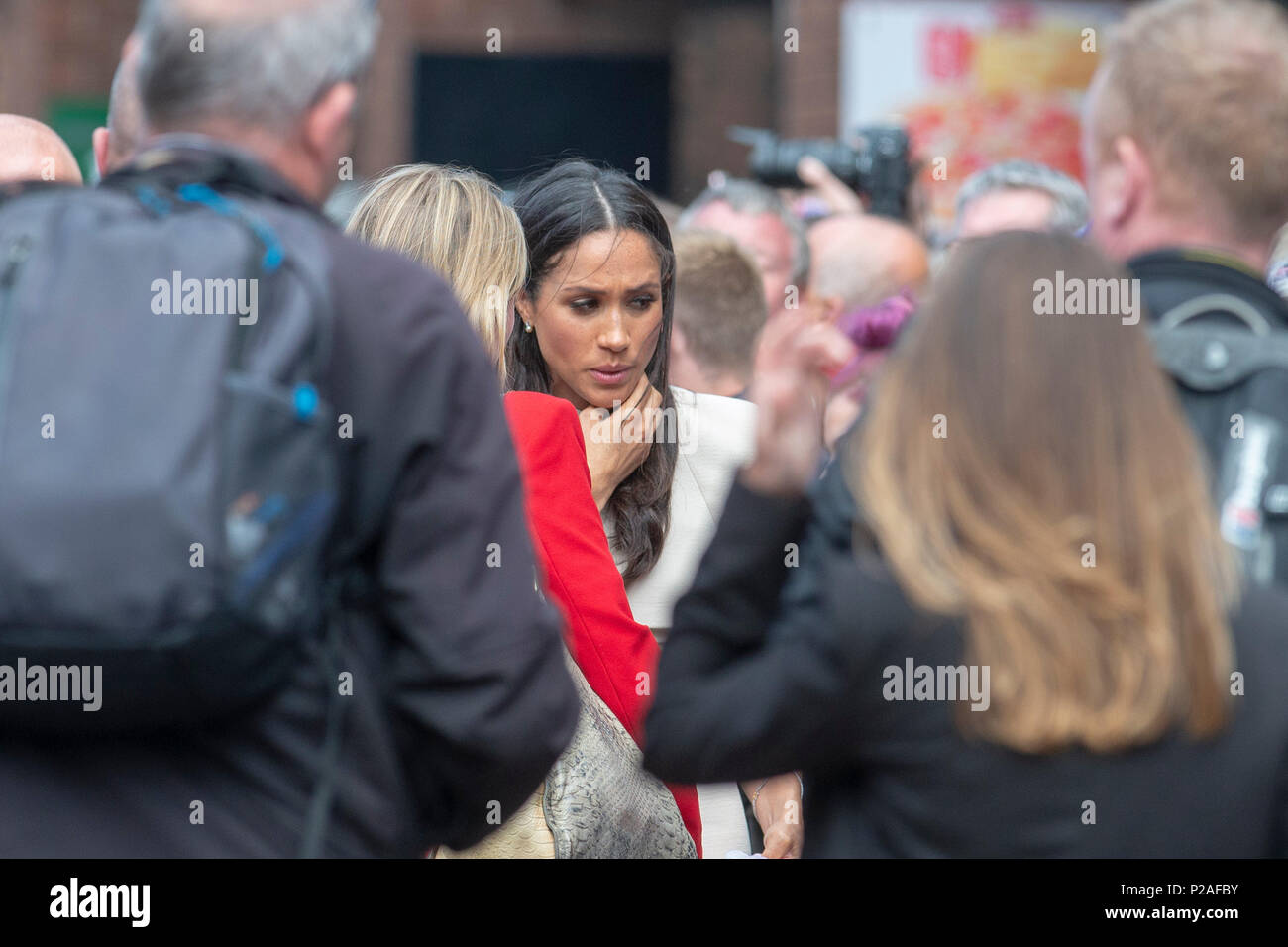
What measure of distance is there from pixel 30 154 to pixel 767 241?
284cm

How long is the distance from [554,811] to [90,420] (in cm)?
109

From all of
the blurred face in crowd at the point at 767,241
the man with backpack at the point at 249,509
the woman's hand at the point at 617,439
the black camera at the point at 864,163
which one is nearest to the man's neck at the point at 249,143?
the man with backpack at the point at 249,509

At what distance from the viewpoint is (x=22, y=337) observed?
1526 mm

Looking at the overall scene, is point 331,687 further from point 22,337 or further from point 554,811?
point 554,811

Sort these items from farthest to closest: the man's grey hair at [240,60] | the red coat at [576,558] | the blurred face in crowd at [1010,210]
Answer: the blurred face in crowd at [1010,210] < the red coat at [576,558] < the man's grey hair at [240,60]

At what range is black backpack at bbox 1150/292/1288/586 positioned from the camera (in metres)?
1.75

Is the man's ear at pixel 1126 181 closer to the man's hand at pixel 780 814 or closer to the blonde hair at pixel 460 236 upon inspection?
the blonde hair at pixel 460 236

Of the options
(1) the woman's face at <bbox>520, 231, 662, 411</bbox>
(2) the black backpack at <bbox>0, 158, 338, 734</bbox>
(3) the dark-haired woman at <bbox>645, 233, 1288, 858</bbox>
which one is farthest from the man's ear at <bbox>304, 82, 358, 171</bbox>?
(1) the woman's face at <bbox>520, 231, 662, 411</bbox>

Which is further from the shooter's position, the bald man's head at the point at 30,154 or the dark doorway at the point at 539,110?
the dark doorway at the point at 539,110

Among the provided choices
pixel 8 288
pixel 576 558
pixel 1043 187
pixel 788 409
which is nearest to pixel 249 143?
pixel 8 288

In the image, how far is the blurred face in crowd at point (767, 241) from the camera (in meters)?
5.32

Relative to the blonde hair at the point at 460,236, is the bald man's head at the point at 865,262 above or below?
above

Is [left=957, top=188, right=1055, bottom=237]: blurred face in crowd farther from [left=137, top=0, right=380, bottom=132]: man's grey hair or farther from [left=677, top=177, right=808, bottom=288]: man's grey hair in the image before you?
[left=137, top=0, right=380, bottom=132]: man's grey hair

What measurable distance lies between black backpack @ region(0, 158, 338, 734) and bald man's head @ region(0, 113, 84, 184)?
143 centimetres
